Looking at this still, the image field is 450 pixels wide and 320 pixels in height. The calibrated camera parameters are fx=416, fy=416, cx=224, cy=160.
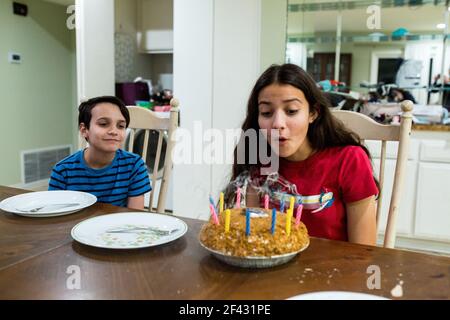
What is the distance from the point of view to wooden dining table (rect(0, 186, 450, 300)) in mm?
634

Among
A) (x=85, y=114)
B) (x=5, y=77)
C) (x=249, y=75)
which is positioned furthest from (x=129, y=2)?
(x=85, y=114)

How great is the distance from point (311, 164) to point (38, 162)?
3727 mm

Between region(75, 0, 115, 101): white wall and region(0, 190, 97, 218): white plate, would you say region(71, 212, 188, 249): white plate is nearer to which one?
region(0, 190, 97, 218): white plate

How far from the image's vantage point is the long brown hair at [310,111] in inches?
42.4

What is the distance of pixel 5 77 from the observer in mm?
3779

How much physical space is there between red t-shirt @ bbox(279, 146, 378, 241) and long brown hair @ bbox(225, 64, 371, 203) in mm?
36

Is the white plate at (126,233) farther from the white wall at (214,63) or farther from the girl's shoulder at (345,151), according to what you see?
the white wall at (214,63)

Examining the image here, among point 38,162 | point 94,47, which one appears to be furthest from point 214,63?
point 38,162

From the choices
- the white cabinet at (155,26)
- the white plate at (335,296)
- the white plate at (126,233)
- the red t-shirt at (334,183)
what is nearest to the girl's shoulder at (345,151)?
the red t-shirt at (334,183)

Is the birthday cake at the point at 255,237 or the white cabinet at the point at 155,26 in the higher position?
the white cabinet at the point at 155,26

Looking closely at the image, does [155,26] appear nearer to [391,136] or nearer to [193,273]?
[391,136]

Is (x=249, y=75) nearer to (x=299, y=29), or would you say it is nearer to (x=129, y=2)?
(x=299, y=29)

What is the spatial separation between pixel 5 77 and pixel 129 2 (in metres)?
1.32

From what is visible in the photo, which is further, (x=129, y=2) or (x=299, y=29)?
(x=129, y=2)
